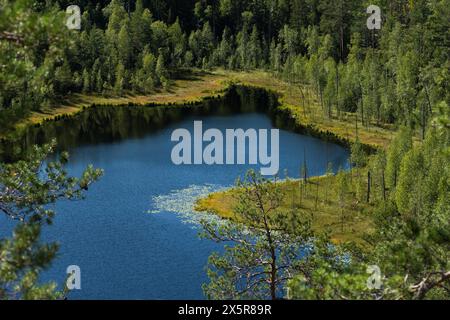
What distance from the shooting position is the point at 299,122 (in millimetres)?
105938

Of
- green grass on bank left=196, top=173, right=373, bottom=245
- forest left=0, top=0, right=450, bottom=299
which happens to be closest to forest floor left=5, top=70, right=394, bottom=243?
green grass on bank left=196, top=173, right=373, bottom=245

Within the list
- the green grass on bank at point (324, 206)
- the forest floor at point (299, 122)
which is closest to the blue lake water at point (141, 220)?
the green grass on bank at point (324, 206)

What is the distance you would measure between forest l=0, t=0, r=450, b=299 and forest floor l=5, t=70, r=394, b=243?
893mm

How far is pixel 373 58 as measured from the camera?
4665 inches

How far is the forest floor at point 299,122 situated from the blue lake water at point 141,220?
483 centimetres

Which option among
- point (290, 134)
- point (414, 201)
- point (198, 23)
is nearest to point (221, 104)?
point (290, 134)

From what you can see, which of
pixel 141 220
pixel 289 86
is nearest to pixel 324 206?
pixel 141 220

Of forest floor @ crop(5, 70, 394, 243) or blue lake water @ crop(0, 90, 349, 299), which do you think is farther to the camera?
forest floor @ crop(5, 70, 394, 243)

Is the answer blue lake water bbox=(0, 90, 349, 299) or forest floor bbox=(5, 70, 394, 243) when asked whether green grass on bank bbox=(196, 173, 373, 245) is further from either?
blue lake water bbox=(0, 90, 349, 299)

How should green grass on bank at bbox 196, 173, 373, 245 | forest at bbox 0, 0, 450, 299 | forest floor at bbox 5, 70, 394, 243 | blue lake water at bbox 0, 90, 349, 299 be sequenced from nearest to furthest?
forest at bbox 0, 0, 450, 299, blue lake water at bbox 0, 90, 349, 299, green grass on bank at bbox 196, 173, 373, 245, forest floor at bbox 5, 70, 394, 243

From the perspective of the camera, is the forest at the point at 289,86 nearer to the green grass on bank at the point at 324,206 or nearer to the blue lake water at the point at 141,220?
the green grass on bank at the point at 324,206

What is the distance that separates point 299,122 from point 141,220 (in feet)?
158

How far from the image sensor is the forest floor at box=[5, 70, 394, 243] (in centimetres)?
6309

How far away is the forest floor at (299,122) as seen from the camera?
63.1 meters
